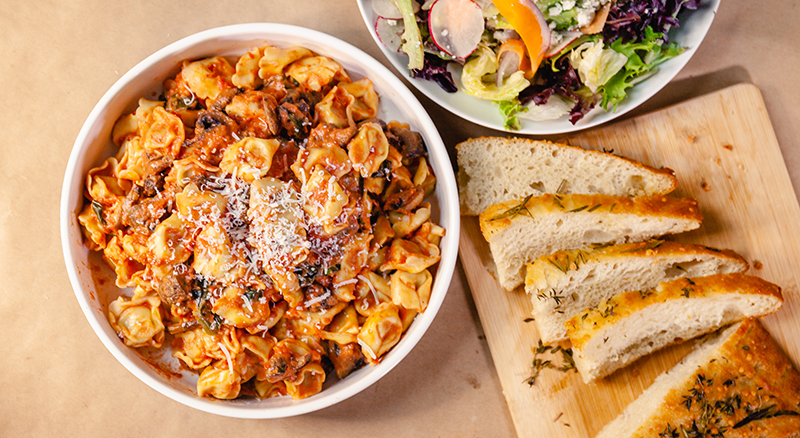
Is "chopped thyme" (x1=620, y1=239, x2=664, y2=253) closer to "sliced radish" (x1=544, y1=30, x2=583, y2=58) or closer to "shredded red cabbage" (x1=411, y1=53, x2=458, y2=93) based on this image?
"sliced radish" (x1=544, y1=30, x2=583, y2=58)

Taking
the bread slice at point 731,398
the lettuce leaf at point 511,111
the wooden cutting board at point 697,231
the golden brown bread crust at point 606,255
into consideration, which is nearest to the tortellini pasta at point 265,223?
the lettuce leaf at point 511,111

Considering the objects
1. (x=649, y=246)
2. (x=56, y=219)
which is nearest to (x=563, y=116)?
(x=649, y=246)

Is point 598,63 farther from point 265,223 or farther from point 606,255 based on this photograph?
point 265,223

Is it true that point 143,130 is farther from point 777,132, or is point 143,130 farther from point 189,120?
point 777,132

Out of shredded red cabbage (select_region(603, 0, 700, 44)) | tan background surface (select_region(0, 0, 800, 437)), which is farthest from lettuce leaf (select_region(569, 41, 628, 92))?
tan background surface (select_region(0, 0, 800, 437))

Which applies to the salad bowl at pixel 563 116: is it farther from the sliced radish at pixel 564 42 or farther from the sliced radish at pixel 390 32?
the sliced radish at pixel 564 42

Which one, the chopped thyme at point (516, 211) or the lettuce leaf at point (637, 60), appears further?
the chopped thyme at point (516, 211)
